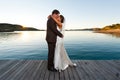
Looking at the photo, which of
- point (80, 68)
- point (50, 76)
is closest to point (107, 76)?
point (80, 68)

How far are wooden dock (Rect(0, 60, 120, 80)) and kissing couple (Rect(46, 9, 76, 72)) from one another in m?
0.29

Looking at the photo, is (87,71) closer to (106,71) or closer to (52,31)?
(106,71)

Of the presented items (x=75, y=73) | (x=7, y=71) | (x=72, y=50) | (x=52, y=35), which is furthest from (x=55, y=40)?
(x=72, y=50)

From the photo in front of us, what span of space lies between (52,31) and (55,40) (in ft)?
1.07

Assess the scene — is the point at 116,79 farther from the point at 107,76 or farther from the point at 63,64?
the point at 63,64

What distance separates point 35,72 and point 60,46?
47.2 inches

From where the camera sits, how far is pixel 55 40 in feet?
22.3

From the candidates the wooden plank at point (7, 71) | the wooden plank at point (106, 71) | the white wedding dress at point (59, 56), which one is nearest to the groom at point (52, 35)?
the white wedding dress at point (59, 56)

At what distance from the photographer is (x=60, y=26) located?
6.75 meters

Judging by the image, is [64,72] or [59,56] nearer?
[64,72]

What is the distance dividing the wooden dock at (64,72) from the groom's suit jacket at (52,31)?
1.11 m

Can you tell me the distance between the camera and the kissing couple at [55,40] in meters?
6.62

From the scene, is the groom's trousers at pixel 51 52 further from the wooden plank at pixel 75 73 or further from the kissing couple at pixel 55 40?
the wooden plank at pixel 75 73

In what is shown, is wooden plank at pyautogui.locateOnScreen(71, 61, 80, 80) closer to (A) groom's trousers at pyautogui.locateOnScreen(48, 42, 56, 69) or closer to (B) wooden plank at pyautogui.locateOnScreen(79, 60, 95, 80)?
(B) wooden plank at pyautogui.locateOnScreen(79, 60, 95, 80)
